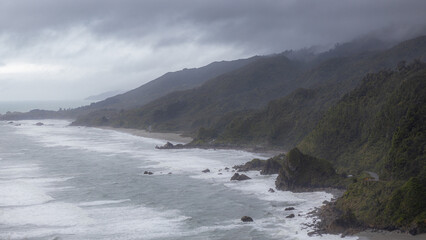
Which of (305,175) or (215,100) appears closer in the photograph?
(305,175)

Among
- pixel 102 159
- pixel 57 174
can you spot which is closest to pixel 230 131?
pixel 102 159

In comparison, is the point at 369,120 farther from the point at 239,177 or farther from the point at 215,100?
the point at 215,100

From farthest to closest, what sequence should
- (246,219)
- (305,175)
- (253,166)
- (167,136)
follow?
(167,136)
(253,166)
(305,175)
(246,219)

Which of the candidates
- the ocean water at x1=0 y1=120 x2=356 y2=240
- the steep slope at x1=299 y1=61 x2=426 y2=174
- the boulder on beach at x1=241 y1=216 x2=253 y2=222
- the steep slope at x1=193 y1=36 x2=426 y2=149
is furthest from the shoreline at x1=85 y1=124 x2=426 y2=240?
the steep slope at x1=299 y1=61 x2=426 y2=174

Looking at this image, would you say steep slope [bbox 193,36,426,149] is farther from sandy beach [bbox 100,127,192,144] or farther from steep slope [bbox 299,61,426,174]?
steep slope [bbox 299,61,426,174]

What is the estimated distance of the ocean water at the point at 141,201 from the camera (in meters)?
30.8

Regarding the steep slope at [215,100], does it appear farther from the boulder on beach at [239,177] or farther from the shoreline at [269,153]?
the boulder on beach at [239,177]

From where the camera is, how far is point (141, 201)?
39812 mm

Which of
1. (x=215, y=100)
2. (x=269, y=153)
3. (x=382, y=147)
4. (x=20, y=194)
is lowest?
(x=20, y=194)

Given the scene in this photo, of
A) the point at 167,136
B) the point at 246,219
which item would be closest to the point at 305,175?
the point at 246,219

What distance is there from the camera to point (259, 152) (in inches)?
2842

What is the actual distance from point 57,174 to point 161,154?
20916 millimetres

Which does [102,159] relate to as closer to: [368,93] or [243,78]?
[368,93]

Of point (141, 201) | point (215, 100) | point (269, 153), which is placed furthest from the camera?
point (215, 100)
